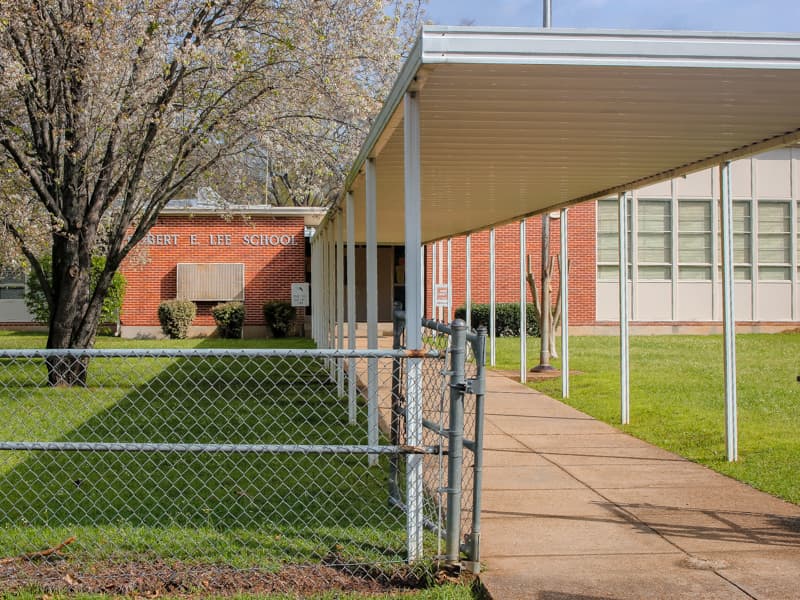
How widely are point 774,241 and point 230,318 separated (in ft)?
51.6

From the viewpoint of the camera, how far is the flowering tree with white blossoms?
1235 centimetres

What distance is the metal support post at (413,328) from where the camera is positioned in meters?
5.16

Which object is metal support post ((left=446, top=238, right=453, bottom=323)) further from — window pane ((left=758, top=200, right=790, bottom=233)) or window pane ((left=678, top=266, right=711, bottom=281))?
window pane ((left=758, top=200, right=790, bottom=233))

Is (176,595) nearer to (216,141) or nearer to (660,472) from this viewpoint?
(660,472)

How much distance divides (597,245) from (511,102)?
70.7ft

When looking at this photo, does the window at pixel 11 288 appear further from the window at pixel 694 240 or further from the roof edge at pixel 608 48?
the roof edge at pixel 608 48

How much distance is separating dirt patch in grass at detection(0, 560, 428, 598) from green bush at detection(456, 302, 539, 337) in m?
19.8

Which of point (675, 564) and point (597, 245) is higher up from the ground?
point (597, 245)

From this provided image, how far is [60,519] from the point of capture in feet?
20.4

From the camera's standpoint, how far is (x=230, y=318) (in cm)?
2541

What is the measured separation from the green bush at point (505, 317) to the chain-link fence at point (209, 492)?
1400cm

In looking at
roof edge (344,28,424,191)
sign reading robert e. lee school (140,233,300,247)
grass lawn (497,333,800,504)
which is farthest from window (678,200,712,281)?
roof edge (344,28,424,191)

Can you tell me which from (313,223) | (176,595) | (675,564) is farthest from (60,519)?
(313,223)

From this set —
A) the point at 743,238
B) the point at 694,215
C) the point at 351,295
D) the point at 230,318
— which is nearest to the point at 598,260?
the point at 694,215
